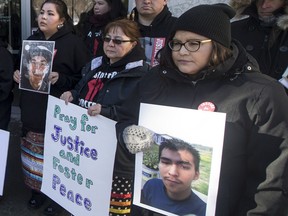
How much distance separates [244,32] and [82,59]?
127cm

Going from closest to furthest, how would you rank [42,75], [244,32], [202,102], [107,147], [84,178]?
[202,102] → [107,147] → [84,178] → [244,32] → [42,75]

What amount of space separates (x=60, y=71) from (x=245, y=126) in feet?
6.01

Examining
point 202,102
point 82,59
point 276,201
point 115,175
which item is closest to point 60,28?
point 82,59

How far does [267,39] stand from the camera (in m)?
2.27

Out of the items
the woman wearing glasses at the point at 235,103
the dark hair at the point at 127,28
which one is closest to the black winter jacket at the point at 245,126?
the woman wearing glasses at the point at 235,103

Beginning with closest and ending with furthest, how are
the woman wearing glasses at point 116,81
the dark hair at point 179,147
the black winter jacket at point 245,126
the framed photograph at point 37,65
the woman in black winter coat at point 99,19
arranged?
the black winter jacket at point 245,126 → the dark hair at point 179,147 → the woman wearing glasses at point 116,81 → the framed photograph at point 37,65 → the woman in black winter coat at point 99,19

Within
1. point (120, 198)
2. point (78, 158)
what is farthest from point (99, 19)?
point (120, 198)

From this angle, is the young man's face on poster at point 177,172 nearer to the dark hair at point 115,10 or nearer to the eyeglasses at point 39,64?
the eyeglasses at point 39,64

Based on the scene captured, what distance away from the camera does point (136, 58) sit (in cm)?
A: 229

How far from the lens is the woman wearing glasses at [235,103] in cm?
132

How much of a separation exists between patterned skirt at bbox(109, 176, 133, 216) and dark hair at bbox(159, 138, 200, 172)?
0.73 meters

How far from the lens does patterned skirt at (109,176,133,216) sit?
215 cm

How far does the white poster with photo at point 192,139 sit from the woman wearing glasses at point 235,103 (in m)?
0.04

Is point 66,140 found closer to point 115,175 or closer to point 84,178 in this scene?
point 84,178
